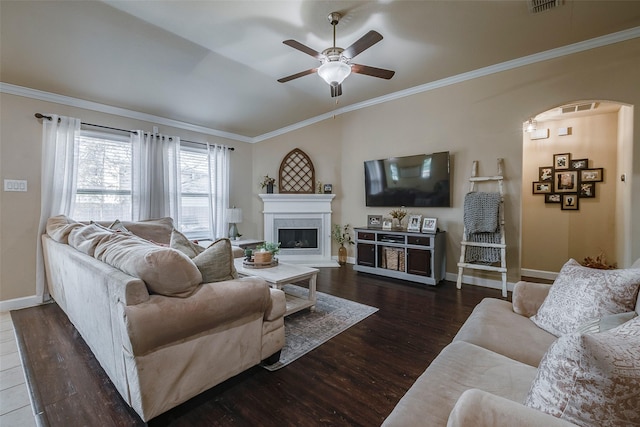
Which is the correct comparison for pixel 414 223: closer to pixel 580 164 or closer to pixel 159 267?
pixel 580 164

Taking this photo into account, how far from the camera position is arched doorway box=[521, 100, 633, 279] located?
154 inches

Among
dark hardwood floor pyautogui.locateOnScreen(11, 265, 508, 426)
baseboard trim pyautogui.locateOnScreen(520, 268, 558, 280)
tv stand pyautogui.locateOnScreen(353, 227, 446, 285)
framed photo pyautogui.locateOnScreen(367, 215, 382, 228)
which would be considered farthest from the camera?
framed photo pyautogui.locateOnScreen(367, 215, 382, 228)

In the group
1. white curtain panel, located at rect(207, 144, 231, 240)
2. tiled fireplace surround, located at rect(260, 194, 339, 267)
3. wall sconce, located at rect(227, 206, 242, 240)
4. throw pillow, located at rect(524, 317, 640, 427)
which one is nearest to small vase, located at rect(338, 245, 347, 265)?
tiled fireplace surround, located at rect(260, 194, 339, 267)

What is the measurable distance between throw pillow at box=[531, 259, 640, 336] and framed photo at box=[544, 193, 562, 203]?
342cm

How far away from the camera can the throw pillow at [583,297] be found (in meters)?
1.30

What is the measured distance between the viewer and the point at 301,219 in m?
Result: 5.48

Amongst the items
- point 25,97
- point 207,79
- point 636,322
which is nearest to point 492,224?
point 636,322

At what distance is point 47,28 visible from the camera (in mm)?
2580

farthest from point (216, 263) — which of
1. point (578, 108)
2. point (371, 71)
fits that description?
point (578, 108)

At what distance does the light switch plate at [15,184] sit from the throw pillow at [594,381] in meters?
4.93

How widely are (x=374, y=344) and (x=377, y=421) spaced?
83cm

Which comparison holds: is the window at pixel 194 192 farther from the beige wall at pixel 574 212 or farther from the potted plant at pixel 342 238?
the beige wall at pixel 574 212

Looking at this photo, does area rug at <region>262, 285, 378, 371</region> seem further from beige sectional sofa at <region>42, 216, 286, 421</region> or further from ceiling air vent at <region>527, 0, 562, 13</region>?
ceiling air vent at <region>527, 0, 562, 13</region>

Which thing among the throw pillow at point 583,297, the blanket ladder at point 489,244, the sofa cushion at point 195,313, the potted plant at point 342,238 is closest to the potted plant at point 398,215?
the blanket ladder at point 489,244
